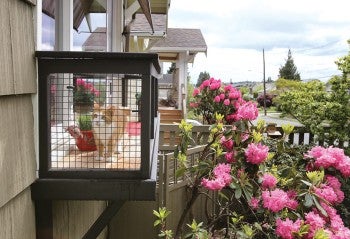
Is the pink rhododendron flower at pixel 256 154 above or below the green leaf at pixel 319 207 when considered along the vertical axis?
above

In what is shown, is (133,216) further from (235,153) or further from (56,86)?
(56,86)

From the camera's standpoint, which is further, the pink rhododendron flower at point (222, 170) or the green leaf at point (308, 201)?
the pink rhododendron flower at point (222, 170)

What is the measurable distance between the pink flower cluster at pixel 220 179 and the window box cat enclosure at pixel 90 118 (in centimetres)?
75

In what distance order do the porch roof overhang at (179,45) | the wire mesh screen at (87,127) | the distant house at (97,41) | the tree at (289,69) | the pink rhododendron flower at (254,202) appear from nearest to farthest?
the wire mesh screen at (87,127) → the pink rhododendron flower at (254,202) → the distant house at (97,41) → the porch roof overhang at (179,45) → the tree at (289,69)

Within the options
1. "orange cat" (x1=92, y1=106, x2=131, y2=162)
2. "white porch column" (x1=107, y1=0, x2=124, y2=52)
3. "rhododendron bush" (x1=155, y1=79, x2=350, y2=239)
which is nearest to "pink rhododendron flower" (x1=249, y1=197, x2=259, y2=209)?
"rhododendron bush" (x1=155, y1=79, x2=350, y2=239)

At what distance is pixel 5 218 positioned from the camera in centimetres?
143

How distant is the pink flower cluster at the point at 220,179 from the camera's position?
2.58 metres

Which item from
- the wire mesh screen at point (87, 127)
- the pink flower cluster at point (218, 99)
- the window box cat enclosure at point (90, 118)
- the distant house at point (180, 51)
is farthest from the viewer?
the distant house at point (180, 51)

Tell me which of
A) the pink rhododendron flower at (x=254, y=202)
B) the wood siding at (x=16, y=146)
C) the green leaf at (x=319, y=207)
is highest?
the wood siding at (x=16, y=146)

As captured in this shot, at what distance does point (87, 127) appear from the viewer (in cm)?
191

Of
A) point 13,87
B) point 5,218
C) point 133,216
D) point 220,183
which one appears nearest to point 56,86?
point 13,87

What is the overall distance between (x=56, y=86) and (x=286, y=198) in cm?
151

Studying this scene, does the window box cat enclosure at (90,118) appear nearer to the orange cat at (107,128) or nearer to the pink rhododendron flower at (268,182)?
the orange cat at (107,128)

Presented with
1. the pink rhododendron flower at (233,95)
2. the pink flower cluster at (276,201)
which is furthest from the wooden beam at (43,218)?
the pink rhododendron flower at (233,95)
